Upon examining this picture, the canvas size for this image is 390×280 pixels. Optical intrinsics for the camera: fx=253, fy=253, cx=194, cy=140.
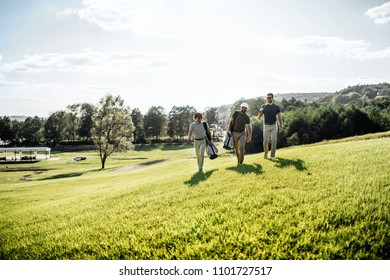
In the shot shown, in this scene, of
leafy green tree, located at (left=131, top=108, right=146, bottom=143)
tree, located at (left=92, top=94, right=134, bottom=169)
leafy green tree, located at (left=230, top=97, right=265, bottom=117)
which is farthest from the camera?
leafy green tree, located at (left=131, top=108, right=146, bottom=143)

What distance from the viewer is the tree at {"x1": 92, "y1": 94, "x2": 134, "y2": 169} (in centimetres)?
4825

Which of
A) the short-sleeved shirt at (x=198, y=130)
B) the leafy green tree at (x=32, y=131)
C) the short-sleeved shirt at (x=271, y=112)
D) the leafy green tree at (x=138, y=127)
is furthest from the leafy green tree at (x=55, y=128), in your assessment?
the short-sleeved shirt at (x=271, y=112)

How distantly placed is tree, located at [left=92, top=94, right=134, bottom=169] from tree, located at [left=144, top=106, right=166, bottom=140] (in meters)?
64.4

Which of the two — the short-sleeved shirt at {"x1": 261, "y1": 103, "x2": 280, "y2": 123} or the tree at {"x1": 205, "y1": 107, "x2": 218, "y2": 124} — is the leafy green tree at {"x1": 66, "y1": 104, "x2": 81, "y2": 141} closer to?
the tree at {"x1": 205, "y1": 107, "x2": 218, "y2": 124}

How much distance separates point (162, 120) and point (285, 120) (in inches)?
2721

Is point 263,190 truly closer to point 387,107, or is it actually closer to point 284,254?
point 284,254

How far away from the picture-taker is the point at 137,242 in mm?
5203

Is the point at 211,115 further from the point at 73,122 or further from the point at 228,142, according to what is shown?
the point at 228,142

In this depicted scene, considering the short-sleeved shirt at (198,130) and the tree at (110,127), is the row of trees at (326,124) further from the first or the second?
the short-sleeved shirt at (198,130)

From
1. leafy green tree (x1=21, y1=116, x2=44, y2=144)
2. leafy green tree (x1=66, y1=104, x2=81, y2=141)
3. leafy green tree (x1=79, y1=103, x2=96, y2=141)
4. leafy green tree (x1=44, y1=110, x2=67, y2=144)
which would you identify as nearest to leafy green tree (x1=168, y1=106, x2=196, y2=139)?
leafy green tree (x1=79, y1=103, x2=96, y2=141)

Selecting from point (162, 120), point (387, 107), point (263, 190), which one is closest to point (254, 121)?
point (387, 107)

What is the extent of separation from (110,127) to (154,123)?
6670 centimetres

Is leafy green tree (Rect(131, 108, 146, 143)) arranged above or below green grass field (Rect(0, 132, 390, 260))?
above

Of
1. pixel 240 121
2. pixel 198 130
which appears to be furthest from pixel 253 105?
pixel 198 130
